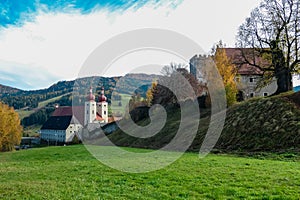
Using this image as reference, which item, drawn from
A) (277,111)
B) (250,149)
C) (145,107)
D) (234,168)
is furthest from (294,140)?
(145,107)

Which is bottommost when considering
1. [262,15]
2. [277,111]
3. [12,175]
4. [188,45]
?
[12,175]

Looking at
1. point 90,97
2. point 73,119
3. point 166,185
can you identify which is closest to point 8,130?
point 166,185

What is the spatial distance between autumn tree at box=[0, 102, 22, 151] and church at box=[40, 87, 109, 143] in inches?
1992

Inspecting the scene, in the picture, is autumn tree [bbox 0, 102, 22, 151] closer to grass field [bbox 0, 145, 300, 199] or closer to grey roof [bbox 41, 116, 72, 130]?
grass field [bbox 0, 145, 300, 199]

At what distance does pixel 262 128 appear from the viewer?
26.5 meters

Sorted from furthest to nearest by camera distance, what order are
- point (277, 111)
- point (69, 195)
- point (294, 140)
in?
point (277, 111) < point (294, 140) < point (69, 195)

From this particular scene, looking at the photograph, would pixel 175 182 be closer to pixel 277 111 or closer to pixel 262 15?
pixel 277 111

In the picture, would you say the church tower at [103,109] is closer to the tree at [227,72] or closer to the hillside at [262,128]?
the tree at [227,72]

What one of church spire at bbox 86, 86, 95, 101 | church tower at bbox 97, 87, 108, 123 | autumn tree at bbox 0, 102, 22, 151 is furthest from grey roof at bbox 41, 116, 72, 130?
autumn tree at bbox 0, 102, 22, 151

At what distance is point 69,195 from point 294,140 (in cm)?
1926

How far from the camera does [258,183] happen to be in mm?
10852

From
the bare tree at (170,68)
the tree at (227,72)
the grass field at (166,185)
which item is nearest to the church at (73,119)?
the bare tree at (170,68)

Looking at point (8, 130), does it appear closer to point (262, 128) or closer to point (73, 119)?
point (262, 128)

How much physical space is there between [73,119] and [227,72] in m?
96.9
